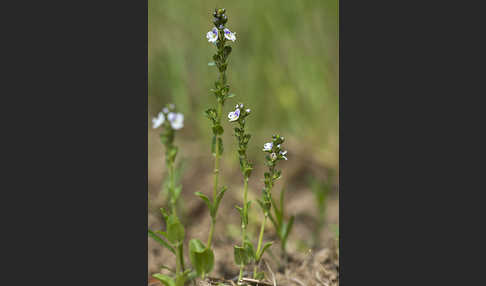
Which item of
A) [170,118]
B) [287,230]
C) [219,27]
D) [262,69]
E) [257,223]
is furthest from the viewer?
[262,69]

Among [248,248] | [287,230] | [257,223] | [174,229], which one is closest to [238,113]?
[174,229]

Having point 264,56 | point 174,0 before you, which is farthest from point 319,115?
point 174,0

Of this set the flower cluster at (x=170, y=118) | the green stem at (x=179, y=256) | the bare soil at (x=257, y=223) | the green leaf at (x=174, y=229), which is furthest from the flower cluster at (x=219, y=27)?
the bare soil at (x=257, y=223)

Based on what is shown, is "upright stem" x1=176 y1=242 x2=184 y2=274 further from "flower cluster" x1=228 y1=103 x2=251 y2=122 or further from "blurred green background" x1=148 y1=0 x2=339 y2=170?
"blurred green background" x1=148 y1=0 x2=339 y2=170

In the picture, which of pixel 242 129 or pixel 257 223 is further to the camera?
pixel 257 223

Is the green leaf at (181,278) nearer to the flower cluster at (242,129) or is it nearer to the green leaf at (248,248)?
the green leaf at (248,248)

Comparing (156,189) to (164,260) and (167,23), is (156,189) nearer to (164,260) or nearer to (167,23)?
(164,260)

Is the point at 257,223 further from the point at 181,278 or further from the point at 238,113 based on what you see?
the point at 238,113
